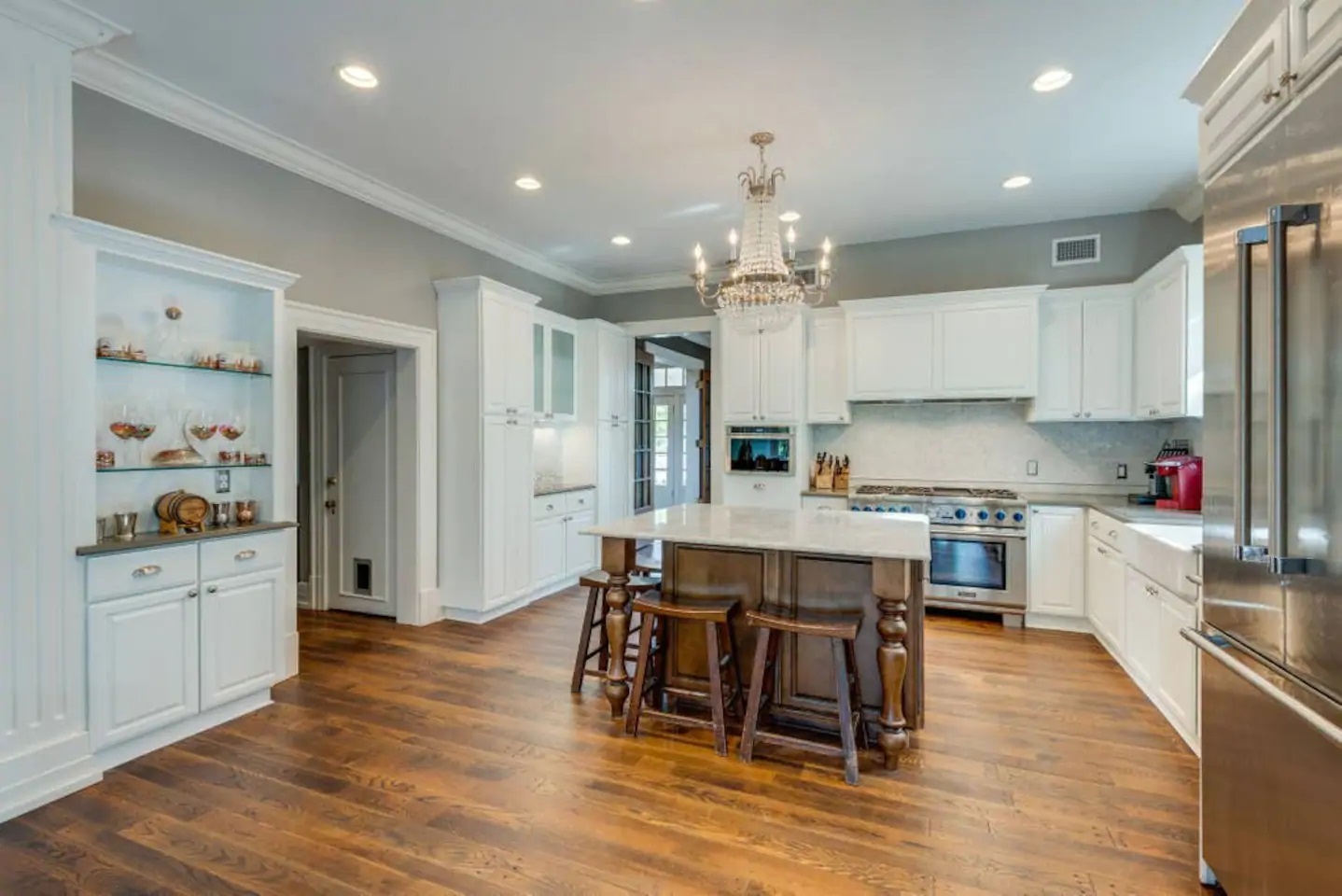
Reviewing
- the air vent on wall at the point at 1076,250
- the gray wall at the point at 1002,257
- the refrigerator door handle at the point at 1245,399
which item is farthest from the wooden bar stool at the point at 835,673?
the air vent on wall at the point at 1076,250

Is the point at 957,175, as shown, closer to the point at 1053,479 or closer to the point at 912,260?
the point at 912,260

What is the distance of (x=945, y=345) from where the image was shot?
5.00 metres

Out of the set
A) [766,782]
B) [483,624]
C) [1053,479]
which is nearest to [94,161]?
[483,624]

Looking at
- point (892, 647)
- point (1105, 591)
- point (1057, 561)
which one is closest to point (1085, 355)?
point (1057, 561)

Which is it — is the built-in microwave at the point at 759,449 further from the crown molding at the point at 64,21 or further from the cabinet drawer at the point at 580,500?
the crown molding at the point at 64,21

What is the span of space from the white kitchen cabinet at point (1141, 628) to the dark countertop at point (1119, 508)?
0.33 meters

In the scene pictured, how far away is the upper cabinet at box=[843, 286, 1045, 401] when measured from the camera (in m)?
4.79

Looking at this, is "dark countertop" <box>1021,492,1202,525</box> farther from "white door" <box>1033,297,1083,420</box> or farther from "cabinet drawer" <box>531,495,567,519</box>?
"cabinet drawer" <box>531,495,567,519</box>

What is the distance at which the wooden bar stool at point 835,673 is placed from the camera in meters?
2.58

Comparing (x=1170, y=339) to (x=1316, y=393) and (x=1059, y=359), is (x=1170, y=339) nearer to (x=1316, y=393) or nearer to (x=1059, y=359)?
(x=1059, y=359)

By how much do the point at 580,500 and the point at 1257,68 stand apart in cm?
516

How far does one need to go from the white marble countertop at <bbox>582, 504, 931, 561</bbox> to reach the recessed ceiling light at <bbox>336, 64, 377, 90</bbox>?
232 cm

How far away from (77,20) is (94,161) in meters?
0.60

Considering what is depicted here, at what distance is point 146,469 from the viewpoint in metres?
2.96
